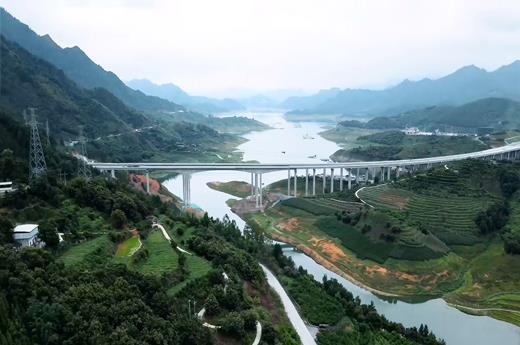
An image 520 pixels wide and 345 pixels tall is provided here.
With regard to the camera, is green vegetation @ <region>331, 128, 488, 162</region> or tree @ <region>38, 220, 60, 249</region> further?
green vegetation @ <region>331, 128, 488, 162</region>

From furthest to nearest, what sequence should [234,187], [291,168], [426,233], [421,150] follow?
[421,150], [234,187], [291,168], [426,233]

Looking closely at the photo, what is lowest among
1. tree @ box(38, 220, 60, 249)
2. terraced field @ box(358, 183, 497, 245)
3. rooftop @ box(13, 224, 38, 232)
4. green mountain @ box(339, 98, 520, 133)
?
terraced field @ box(358, 183, 497, 245)

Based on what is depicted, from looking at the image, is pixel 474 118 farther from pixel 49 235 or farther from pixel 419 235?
pixel 49 235

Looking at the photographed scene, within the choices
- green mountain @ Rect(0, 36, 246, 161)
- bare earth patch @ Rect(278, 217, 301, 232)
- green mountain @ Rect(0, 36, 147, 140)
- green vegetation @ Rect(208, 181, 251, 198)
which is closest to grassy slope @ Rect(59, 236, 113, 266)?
bare earth patch @ Rect(278, 217, 301, 232)

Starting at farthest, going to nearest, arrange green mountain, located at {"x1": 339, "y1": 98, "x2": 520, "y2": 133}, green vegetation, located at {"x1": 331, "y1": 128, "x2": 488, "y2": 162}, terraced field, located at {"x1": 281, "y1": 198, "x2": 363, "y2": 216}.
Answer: green mountain, located at {"x1": 339, "y1": 98, "x2": 520, "y2": 133}
green vegetation, located at {"x1": 331, "y1": 128, "x2": 488, "y2": 162}
terraced field, located at {"x1": 281, "y1": 198, "x2": 363, "y2": 216}

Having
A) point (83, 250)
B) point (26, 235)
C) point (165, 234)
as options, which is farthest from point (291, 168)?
point (26, 235)

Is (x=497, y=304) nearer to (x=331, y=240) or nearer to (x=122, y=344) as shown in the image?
(x=331, y=240)

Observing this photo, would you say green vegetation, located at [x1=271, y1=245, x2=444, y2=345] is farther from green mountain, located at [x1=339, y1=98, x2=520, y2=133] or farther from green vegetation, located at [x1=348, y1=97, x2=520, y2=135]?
green mountain, located at [x1=339, y1=98, x2=520, y2=133]
